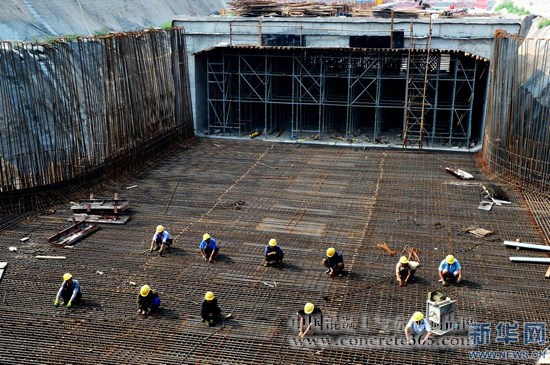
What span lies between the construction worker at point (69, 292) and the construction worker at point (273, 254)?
3740mm

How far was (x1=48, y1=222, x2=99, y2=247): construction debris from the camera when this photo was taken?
13453 mm

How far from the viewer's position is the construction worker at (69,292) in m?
10.7

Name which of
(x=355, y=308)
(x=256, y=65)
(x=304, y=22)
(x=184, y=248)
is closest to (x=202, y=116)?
(x=256, y=65)

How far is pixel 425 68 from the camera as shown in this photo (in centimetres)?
2222

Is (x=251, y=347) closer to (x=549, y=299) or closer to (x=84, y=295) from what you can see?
(x=84, y=295)

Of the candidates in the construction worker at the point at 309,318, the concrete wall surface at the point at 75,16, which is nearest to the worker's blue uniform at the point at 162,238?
the construction worker at the point at 309,318

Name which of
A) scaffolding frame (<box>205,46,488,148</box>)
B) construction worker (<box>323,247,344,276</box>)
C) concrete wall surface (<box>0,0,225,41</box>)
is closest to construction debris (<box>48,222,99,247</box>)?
construction worker (<box>323,247,344,276</box>)

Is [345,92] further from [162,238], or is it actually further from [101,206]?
[162,238]

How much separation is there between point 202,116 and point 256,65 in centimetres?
312

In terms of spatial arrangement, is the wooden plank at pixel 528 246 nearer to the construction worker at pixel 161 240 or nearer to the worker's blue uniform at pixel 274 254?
the worker's blue uniform at pixel 274 254

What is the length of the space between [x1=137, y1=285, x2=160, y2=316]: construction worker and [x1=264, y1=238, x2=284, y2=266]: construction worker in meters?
2.71

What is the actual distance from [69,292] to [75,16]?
32.9 metres

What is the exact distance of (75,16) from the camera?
3959cm

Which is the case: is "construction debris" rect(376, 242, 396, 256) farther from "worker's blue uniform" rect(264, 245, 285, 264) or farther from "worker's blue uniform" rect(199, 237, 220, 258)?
"worker's blue uniform" rect(199, 237, 220, 258)
